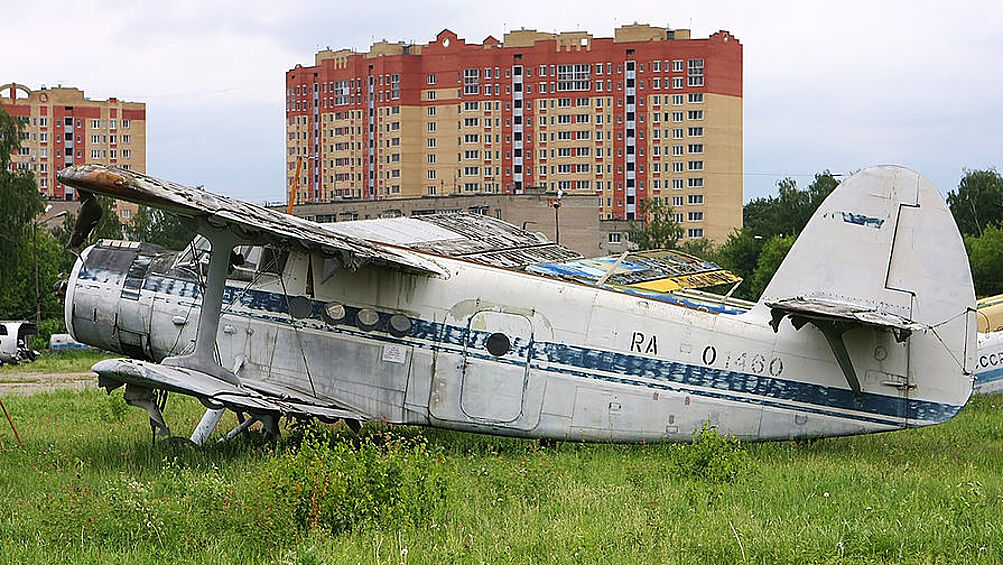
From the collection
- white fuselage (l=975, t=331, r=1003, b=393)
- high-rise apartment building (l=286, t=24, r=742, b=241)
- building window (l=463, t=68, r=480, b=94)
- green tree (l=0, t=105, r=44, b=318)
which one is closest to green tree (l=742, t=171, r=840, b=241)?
high-rise apartment building (l=286, t=24, r=742, b=241)

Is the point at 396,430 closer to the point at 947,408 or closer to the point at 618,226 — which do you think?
the point at 947,408

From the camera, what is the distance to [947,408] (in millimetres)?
11922

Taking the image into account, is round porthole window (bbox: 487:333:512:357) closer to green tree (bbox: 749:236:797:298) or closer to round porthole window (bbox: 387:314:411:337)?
round porthole window (bbox: 387:314:411:337)

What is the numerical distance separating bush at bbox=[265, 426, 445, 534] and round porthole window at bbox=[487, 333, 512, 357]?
330 cm

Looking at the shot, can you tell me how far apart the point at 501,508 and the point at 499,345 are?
10.5ft

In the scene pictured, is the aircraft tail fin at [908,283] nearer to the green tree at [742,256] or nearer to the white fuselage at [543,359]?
the white fuselage at [543,359]

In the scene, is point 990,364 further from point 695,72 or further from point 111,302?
point 695,72

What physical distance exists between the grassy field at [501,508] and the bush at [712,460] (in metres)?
0.01

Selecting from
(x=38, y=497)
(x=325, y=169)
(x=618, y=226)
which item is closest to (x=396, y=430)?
(x=38, y=497)

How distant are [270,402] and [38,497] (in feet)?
8.15

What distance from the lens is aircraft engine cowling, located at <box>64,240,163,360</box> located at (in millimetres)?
13211

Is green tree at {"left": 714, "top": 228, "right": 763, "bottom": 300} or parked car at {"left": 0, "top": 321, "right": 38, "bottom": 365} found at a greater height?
green tree at {"left": 714, "top": 228, "right": 763, "bottom": 300}

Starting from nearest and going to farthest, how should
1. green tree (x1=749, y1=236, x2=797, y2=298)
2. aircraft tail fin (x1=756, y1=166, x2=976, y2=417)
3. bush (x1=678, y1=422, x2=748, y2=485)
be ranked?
bush (x1=678, y1=422, x2=748, y2=485) → aircraft tail fin (x1=756, y1=166, x2=976, y2=417) → green tree (x1=749, y1=236, x2=797, y2=298)

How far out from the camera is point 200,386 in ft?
36.9
